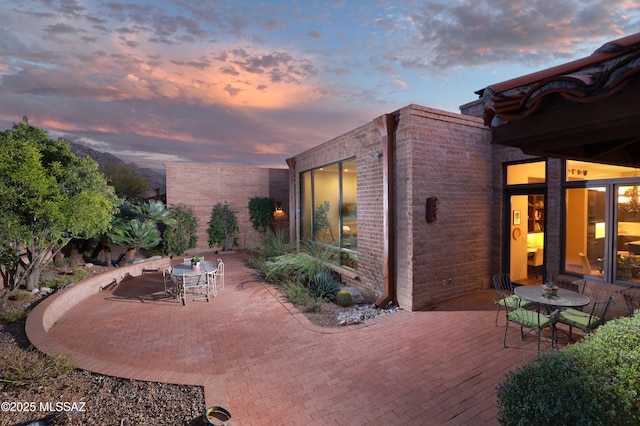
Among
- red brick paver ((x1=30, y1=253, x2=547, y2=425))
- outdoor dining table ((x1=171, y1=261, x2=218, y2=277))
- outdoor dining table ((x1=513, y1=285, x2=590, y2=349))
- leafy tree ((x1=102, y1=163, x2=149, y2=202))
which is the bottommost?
red brick paver ((x1=30, y1=253, x2=547, y2=425))

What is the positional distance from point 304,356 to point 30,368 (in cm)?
300

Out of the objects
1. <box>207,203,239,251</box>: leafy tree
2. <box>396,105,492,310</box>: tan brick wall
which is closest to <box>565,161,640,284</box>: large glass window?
<box>396,105,492,310</box>: tan brick wall

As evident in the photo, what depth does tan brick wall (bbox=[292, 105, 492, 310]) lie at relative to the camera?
5527 mm

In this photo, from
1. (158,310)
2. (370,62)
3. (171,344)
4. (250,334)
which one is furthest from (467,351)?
(370,62)

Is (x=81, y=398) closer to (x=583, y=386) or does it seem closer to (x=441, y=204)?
(x=583, y=386)

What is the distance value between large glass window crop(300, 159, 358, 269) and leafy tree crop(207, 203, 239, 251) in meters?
4.14

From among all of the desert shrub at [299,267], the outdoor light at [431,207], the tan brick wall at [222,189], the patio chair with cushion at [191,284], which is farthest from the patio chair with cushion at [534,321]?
the tan brick wall at [222,189]

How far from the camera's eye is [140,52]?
7.61m

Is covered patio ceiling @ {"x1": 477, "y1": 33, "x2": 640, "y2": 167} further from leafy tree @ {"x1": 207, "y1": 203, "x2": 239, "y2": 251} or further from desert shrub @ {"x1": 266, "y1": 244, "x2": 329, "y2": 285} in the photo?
leafy tree @ {"x1": 207, "y1": 203, "x2": 239, "y2": 251}

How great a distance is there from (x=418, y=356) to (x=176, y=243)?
10455 millimetres

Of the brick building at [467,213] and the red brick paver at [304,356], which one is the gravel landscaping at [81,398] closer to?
the red brick paver at [304,356]

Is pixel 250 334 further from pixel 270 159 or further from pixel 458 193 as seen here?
pixel 270 159

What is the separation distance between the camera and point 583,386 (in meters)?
1.74

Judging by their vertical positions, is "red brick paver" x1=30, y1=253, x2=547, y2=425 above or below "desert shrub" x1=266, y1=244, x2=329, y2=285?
below
